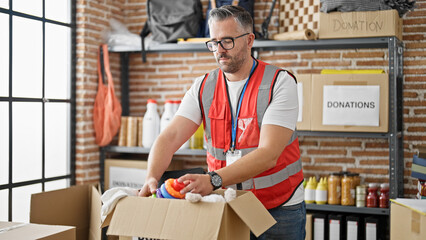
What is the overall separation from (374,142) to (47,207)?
7.51 ft

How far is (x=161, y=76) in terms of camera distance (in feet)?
14.0

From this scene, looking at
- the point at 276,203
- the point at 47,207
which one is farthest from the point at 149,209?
the point at 47,207

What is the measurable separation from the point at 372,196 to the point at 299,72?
107cm

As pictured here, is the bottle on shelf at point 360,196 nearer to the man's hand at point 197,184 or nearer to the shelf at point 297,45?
the shelf at point 297,45

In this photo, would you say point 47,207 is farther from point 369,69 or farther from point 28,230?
point 369,69

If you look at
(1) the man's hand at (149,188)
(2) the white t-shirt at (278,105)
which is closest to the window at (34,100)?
(2) the white t-shirt at (278,105)

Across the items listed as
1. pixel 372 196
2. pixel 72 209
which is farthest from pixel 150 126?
pixel 372 196

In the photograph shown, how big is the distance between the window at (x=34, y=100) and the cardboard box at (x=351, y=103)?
183 centimetres

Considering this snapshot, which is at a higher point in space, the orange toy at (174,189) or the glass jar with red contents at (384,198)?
the orange toy at (174,189)

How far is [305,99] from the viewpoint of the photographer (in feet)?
11.2

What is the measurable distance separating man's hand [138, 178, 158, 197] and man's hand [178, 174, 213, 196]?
0.19 metres

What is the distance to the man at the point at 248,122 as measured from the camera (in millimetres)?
1945

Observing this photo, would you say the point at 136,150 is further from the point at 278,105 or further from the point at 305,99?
the point at 278,105

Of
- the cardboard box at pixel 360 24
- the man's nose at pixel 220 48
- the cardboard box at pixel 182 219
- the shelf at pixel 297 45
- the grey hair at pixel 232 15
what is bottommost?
the cardboard box at pixel 182 219
